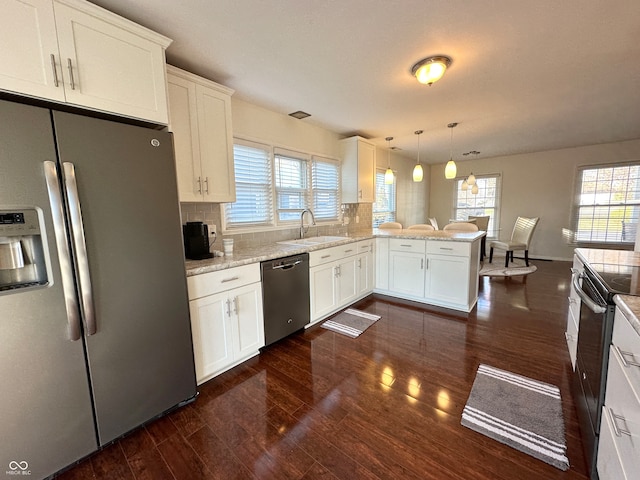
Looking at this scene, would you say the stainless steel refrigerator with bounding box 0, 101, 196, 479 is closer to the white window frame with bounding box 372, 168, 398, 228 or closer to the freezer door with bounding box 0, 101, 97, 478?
the freezer door with bounding box 0, 101, 97, 478

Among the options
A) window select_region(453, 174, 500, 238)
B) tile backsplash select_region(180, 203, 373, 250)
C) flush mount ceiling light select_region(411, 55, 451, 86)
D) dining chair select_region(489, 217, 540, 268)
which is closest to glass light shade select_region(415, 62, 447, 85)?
flush mount ceiling light select_region(411, 55, 451, 86)

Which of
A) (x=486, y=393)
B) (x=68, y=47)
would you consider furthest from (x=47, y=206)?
(x=486, y=393)

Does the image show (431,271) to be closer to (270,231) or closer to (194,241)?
(270,231)


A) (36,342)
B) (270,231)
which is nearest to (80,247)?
(36,342)

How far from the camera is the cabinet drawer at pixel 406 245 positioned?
338 centimetres

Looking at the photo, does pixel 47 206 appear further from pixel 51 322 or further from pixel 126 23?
pixel 126 23

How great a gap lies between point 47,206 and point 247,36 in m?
1.57

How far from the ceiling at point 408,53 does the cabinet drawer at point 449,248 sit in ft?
5.28

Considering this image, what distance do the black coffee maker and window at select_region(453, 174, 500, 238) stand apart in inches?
245

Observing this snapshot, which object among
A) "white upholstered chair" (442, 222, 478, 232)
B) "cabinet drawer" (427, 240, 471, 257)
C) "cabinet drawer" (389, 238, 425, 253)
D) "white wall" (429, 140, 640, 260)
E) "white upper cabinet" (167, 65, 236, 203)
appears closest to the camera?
"white upper cabinet" (167, 65, 236, 203)

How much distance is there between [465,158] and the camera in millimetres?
6582

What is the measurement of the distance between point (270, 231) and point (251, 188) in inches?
21.7

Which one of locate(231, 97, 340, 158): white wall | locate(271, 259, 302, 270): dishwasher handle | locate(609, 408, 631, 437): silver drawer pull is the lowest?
locate(609, 408, 631, 437): silver drawer pull

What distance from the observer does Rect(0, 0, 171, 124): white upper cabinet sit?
47.4 inches
